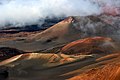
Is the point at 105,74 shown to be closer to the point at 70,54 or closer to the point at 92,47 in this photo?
the point at 70,54

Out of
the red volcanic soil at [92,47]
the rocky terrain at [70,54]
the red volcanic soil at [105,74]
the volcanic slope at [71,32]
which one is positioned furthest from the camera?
the volcanic slope at [71,32]

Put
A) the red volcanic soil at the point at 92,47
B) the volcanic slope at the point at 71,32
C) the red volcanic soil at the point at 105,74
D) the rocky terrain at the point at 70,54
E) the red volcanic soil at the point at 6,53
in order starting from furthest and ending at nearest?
1. the volcanic slope at the point at 71,32
2. the red volcanic soil at the point at 92,47
3. the red volcanic soil at the point at 6,53
4. the rocky terrain at the point at 70,54
5. the red volcanic soil at the point at 105,74

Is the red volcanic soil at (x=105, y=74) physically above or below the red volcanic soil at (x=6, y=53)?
below

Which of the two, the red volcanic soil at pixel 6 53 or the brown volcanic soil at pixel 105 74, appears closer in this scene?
the brown volcanic soil at pixel 105 74

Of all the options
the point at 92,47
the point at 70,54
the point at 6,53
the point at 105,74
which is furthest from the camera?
the point at 92,47

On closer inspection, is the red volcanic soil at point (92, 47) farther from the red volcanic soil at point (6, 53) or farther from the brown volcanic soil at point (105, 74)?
the brown volcanic soil at point (105, 74)

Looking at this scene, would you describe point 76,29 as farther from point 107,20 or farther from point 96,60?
point 96,60

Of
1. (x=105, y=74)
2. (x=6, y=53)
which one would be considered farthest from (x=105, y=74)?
(x=6, y=53)

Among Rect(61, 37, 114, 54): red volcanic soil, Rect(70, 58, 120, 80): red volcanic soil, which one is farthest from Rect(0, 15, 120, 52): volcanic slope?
Rect(70, 58, 120, 80): red volcanic soil

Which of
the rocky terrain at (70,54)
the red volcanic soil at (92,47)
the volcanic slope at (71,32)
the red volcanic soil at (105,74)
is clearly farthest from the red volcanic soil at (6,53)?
the red volcanic soil at (105,74)
